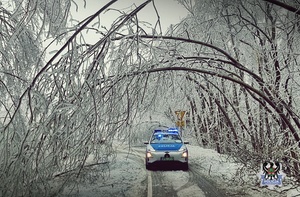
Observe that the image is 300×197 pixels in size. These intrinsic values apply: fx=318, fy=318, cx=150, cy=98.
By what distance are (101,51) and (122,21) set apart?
588 mm

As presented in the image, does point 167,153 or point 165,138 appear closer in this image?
point 167,153

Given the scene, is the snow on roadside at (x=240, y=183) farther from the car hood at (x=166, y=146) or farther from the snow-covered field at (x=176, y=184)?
the car hood at (x=166, y=146)

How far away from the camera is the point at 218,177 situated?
36.1ft

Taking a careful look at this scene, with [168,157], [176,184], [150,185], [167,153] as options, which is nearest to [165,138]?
[167,153]

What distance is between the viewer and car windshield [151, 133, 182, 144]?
1383 centimetres

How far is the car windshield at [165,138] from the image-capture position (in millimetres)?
13828

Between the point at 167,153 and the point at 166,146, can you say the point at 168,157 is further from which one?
the point at 166,146

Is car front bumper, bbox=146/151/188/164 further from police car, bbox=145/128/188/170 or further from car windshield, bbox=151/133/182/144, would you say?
car windshield, bbox=151/133/182/144

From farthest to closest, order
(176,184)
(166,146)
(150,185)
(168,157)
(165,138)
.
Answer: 1. (165,138)
2. (166,146)
3. (168,157)
4. (176,184)
5. (150,185)

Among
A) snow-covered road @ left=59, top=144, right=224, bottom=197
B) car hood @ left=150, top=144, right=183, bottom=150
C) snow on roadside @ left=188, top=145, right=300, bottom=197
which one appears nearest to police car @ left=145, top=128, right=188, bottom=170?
car hood @ left=150, top=144, right=183, bottom=150

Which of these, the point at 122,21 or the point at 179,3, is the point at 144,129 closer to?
the point at 179,3

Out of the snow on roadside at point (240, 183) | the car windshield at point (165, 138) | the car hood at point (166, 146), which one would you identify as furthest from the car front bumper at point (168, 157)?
the snow on roadside at point (240, 183)

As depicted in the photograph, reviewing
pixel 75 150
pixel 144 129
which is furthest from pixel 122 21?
pixel 144 129

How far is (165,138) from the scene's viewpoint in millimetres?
14047
